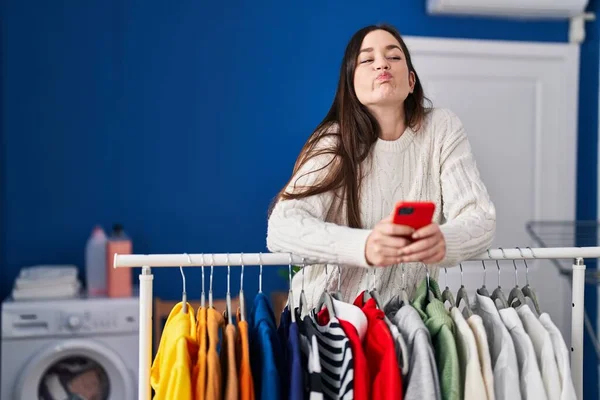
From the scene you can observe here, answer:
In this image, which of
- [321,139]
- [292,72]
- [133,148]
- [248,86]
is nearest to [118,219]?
[133,148]

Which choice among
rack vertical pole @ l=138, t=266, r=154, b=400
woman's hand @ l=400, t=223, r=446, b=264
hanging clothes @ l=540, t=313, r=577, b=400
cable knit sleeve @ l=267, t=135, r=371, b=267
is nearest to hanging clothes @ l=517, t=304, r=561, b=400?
hanging clothes @ l=540, t=313, r=577, b=400

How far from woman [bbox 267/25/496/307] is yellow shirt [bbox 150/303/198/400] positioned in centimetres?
23

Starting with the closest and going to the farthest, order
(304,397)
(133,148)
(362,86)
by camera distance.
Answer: (304,397)
(362,86)
(133,148)

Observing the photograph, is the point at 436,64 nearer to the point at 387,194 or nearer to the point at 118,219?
the point at 118,219

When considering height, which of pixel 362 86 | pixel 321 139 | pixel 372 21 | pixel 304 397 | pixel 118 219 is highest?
pixel 372 21

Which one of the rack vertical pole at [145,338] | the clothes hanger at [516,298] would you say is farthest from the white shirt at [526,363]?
the rack vertical pole at [145,338]

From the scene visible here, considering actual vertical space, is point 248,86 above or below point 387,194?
above

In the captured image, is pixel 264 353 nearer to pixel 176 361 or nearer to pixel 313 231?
pixel 176 361

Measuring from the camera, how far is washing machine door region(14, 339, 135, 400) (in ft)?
9.30

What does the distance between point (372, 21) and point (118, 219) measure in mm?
1553

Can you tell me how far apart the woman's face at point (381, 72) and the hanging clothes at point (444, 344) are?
0.45 meters

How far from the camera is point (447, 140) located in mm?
1562

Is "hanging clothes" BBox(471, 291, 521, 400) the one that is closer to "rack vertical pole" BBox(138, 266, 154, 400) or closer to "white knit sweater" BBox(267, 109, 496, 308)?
"white knit sweater" BBox(267, 109, 496, 308)

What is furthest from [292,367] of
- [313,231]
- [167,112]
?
[167,112]
